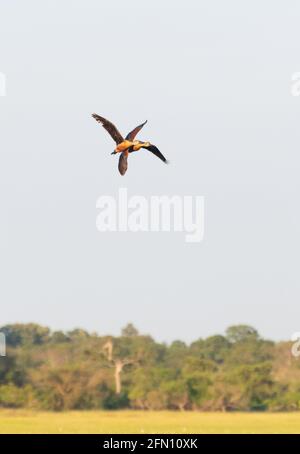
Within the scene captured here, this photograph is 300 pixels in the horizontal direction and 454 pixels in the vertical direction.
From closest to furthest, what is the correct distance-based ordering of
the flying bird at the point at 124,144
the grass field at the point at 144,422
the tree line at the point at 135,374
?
1. the flying bird at the point at 124,144
2. the grass field at the point at 144,422
3. the tree line at the point at 135,374

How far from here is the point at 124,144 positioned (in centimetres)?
2350

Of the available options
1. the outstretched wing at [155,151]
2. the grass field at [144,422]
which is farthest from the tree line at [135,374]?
the outstretched wing at [155,151]

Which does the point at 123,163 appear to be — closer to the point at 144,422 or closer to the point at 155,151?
the point at 155,151

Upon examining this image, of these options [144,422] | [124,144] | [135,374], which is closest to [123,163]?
[124,144]

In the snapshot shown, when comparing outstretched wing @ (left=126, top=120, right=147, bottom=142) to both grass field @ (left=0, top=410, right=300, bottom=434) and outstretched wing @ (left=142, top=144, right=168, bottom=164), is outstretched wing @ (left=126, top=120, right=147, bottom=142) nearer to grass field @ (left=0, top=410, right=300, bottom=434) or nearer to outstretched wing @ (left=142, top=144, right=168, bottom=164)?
outstretched wing @ (left=142, top=144, right=168, bottom=164)

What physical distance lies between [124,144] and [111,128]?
0.36 m

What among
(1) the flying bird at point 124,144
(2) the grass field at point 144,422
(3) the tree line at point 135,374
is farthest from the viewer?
(3) the tree line at point 135,374

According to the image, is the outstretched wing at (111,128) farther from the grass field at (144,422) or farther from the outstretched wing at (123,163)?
the grass field at (144,422)

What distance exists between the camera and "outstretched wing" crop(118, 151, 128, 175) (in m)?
23.5

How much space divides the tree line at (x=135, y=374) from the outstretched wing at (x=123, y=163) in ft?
46.8

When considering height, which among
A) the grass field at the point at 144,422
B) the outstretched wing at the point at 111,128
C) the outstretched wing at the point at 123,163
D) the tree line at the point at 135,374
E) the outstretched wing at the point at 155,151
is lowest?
the grass field at the point at 144,422

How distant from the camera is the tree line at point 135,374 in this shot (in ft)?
124

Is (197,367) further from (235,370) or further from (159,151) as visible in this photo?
(159,151)

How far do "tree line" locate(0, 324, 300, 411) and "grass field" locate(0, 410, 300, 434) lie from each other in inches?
45.3
